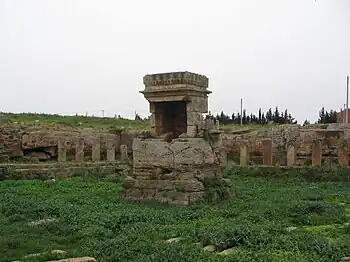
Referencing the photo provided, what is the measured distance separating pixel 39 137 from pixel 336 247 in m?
18.3

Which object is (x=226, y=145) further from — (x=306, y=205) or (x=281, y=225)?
(x=281, y=225)

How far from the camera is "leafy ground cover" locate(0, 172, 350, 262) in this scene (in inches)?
236

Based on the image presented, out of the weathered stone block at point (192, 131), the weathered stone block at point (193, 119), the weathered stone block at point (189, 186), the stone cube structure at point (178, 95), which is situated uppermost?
the stone cube structure at point (178, 95)

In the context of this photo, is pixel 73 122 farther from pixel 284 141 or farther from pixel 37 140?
pixel 284 141

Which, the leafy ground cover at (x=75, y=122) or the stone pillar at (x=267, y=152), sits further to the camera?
the leafy ground cover at (x=75, y=122)

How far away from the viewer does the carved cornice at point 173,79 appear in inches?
458

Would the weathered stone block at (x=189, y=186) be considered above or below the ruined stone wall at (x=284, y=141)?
below

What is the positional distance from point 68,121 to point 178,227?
2120 centimetres

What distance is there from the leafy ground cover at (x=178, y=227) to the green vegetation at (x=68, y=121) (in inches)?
527

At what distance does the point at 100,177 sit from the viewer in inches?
670

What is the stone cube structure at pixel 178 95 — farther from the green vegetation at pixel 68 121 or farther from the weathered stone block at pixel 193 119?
the green vegetation at pixel 68 121

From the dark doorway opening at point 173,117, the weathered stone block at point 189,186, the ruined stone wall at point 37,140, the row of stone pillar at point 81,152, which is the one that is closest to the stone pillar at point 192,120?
the dark doorway opening at point 173,117

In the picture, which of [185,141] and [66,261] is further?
[185,141]

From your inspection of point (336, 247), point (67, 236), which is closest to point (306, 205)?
point (336, 247)
